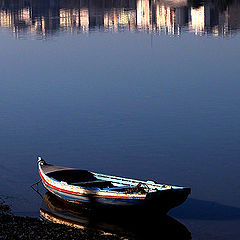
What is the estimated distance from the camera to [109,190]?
28.3m

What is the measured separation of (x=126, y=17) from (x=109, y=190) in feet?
288

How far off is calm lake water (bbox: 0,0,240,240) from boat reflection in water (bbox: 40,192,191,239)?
0.73m

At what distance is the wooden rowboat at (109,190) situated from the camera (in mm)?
27328

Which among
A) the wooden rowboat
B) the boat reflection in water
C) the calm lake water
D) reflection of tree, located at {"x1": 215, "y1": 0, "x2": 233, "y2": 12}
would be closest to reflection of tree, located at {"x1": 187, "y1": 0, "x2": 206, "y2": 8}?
reflection of tree, located at {"x1": 215, "y1": 0, "x2": 233, "y2": 12}

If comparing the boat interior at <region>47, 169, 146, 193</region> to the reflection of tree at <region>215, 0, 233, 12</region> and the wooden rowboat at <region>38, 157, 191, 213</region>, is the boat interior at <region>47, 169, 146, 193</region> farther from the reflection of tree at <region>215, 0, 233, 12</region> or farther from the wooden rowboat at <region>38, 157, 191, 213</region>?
the reflection of tree at <region>215, 0, 233, 12</region>

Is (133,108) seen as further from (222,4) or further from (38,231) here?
(222,4)

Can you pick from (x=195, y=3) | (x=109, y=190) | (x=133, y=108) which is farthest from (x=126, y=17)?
(x=109, y=190)

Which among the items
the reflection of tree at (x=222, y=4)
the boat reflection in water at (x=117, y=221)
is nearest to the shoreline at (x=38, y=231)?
the boat reflection in water at (x=117, y=221)

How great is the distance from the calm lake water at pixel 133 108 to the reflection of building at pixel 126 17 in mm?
769

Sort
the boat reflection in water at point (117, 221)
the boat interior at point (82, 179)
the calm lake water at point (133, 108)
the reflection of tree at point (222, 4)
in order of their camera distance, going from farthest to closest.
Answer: the reflection of tree at point (222, 4), the calm lake water at point (133, 108), the boat interior at point (82, 179), the boat reflection in water at point (117, 221)

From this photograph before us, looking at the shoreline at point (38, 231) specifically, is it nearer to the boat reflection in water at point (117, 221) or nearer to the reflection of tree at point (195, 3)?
the boat reflection in water at point (117, 221)

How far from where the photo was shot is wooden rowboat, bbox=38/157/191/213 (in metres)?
27.3

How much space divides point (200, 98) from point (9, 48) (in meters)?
39.5

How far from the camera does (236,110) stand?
1857 inches
